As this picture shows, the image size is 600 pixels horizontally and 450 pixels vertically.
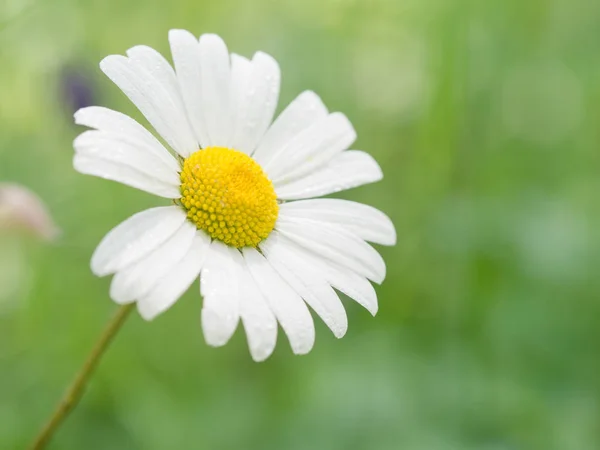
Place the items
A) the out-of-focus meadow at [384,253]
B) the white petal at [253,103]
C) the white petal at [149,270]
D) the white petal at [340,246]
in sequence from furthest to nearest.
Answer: the out-of-focus meadow at [384,253] < the white petal at [253,103] < the white petal at [340,246] < the white petal at [149,270]

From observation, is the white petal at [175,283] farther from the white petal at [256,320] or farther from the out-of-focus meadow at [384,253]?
the out-of-focus meadow at [384,253]

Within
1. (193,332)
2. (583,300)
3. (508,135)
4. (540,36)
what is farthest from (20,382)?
(540,36)

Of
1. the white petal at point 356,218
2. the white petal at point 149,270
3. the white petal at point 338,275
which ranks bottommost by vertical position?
the white petal at point 149,270

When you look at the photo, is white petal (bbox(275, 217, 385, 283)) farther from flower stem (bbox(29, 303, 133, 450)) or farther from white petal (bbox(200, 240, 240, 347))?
flower stem (bbox(29, 303, 133, 450))

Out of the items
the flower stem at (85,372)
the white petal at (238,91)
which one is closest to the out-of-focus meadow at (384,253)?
the flower stem at (85,372)

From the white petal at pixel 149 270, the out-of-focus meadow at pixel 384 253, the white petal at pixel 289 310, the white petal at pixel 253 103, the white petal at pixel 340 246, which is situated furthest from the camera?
the out-of-focus meadow at pixel 384 253

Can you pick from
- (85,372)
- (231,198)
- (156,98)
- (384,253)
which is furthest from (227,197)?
(384,253)

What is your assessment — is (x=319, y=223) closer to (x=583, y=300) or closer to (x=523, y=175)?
(x=583, y=300)
